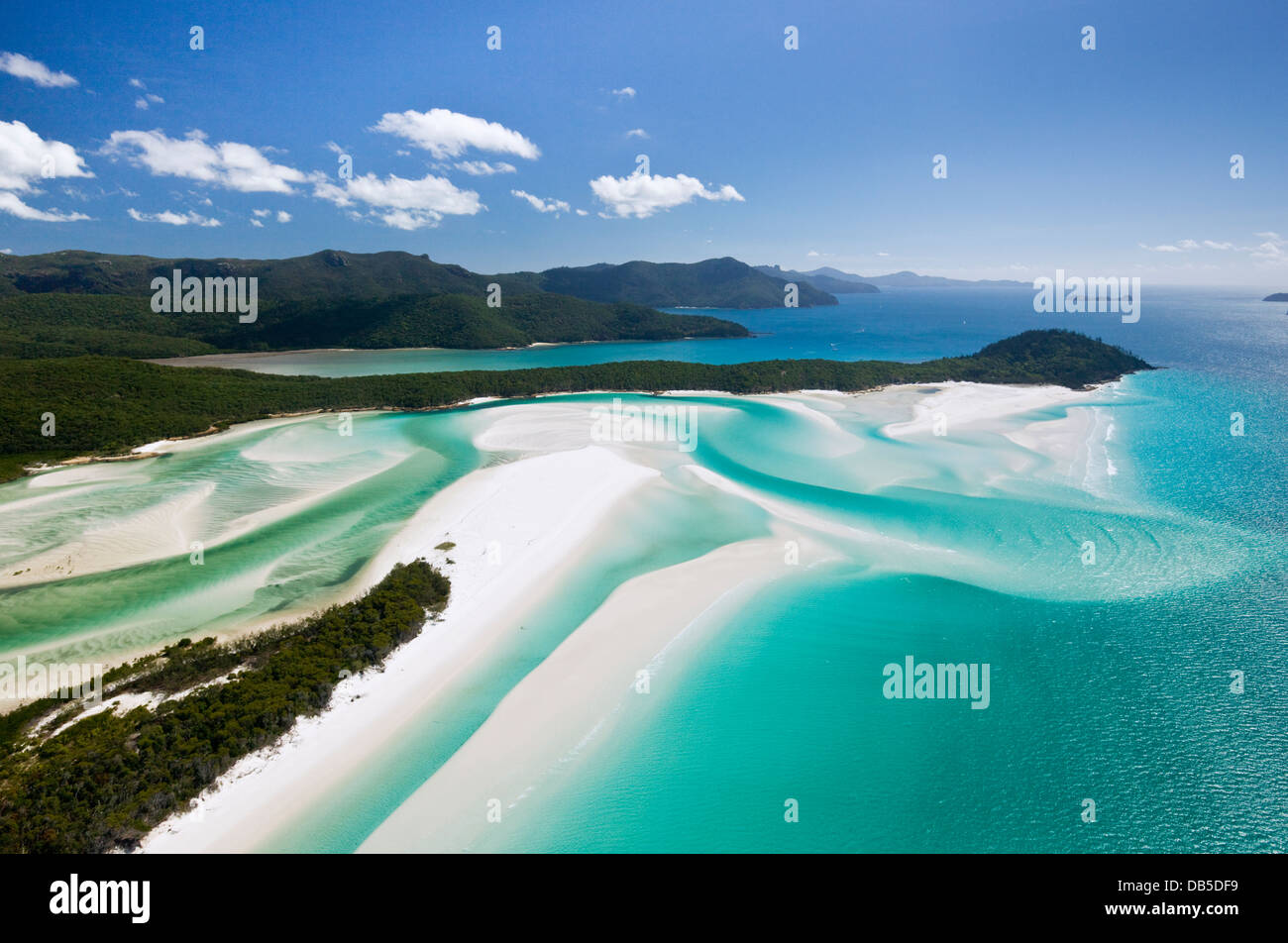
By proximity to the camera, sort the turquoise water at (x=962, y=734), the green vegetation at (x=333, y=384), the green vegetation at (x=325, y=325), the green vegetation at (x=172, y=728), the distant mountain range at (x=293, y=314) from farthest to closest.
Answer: the distant mountain range at (x=293, y=314) → the green vegetation at (x=325, y=325) → the green vegetation at (x=333, y=384) → the turquoise water at (x=962, y=734) → the green vegetation at (x=172, y=728)

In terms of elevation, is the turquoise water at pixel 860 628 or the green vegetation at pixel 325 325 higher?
the green vegetation at pixel 325 325

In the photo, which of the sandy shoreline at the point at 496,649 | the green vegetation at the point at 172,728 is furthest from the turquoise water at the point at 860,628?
the green vegetation at the point at 172,728

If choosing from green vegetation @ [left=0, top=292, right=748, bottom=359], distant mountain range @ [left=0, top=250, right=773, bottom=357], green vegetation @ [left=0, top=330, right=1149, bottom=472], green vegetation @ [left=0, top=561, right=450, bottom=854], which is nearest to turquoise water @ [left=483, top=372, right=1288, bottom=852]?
green vegetation @ [left=0, top=561, right=450, bottom=854]

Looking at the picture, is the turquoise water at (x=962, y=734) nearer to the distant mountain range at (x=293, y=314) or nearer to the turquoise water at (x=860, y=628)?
the turquoise water at (x=860, y=628)

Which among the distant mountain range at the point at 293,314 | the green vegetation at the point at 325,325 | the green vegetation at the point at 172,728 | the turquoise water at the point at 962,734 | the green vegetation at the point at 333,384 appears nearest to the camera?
the green vegetation at the point at 172,728
